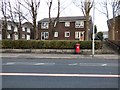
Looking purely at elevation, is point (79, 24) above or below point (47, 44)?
above

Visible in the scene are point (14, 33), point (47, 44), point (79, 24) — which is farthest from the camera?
point (79, 24)

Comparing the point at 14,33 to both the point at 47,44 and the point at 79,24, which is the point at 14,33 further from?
the point at 47,44

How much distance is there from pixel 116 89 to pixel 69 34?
6277 centimetres

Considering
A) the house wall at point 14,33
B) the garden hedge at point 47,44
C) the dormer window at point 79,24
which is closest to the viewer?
the garden hedge at point 47,44

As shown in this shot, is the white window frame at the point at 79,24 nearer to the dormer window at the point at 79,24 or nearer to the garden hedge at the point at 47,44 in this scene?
the dormer window at the point at 79,24

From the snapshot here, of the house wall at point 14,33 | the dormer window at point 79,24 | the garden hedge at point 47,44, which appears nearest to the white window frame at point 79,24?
the dormer window at point 79,24

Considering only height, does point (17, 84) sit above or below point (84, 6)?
below

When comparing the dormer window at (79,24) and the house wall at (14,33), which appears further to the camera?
the dormer window at (79,24)

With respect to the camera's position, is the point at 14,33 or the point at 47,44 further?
the point at 14,33

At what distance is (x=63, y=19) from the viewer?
72.6 m

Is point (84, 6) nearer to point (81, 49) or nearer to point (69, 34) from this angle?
point (81, 49)

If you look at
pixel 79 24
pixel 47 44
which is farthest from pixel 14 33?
pixel 47 44

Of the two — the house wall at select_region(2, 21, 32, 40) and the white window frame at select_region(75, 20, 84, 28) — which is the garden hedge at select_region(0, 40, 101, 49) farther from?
the white window frame at select_region(75, 20, 84, 28)

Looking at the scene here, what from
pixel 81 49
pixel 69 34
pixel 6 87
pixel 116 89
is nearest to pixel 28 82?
pixel 6 87
